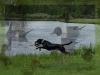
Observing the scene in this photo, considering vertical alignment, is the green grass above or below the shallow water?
below

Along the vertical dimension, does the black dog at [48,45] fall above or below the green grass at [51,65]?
above

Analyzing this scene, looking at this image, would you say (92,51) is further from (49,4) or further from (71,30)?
(49,4)

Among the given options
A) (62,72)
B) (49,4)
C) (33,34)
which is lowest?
(62,72)

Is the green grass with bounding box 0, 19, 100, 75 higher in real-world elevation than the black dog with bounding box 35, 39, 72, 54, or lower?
lower

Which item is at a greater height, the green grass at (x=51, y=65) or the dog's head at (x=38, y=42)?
the dog's head at (x=38, y=42)

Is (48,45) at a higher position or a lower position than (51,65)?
higher

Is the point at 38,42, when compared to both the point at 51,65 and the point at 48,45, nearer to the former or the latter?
the point at 48,45

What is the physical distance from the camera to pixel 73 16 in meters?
3.06

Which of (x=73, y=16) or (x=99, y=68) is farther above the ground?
(x=73, y=16)

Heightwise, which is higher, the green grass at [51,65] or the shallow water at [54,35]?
the shallow water at [54,35]

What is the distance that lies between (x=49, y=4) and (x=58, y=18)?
111mm

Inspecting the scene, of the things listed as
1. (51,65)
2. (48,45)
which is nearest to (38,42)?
(48,45)

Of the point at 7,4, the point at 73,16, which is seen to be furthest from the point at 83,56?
the point at 7,4

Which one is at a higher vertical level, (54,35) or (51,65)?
(54,35)
